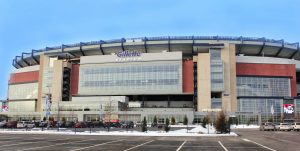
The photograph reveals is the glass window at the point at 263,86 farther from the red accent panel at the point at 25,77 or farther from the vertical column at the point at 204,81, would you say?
the red accent panel at the point at 25,77

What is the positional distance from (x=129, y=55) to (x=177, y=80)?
67.1ft

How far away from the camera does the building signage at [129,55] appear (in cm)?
13762

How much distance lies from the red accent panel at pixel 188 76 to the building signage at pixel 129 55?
1733 centimetres

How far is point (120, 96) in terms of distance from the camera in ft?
451

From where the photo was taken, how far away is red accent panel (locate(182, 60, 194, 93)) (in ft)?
443

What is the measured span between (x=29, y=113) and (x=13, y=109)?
18089 mm

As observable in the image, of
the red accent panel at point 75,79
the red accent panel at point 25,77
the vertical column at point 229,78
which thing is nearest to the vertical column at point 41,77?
the red accent panel at point 25,77

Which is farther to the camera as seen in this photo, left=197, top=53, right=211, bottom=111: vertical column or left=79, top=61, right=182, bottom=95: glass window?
left=79, top=61, right=182, bottom=95: glass window

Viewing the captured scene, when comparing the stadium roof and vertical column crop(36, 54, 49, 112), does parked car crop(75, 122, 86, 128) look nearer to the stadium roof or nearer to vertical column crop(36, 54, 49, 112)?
the stadium roof

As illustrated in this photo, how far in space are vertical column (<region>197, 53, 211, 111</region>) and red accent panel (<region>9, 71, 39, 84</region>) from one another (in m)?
69.4

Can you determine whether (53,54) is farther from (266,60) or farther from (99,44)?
(266,60)

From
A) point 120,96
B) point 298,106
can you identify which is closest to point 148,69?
point 120,96

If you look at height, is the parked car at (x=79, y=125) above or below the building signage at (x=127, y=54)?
below

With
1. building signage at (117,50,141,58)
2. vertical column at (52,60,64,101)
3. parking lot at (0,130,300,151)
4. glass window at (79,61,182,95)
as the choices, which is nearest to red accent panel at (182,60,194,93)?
glass window at (79,61,182,95)
